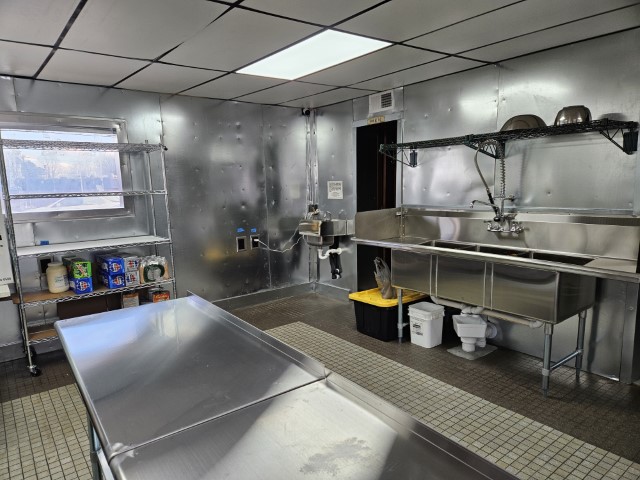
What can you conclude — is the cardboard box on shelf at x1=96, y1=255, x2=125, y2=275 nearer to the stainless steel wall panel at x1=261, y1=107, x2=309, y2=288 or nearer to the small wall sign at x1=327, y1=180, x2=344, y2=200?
the stainless steel wall panel at x1=261, y1=107, x2=309, y2=288

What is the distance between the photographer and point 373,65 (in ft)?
A: 10.2

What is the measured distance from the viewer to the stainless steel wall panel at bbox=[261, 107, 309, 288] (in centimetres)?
480

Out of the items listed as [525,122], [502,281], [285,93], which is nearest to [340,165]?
[285,93]

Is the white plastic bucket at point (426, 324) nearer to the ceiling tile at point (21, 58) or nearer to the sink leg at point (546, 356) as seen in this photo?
the sink leg at point (546, 356)

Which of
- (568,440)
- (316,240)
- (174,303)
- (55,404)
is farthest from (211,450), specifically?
(316,240)

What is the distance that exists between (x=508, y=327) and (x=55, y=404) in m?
3.30

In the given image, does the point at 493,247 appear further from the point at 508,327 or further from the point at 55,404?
the point at 55,404

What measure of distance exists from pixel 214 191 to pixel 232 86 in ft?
3.77

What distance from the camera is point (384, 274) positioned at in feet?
12.2

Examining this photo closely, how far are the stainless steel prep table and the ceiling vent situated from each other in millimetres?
3005

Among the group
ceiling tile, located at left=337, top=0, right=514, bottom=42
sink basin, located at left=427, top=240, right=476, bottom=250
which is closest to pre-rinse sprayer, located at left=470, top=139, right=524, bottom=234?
sink basin, located at left=427, top=240, right=476, bottom=250

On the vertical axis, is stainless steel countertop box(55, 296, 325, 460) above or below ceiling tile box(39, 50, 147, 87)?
below

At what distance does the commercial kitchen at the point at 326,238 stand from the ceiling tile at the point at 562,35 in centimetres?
2

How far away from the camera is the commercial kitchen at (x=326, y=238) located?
1245 mm
